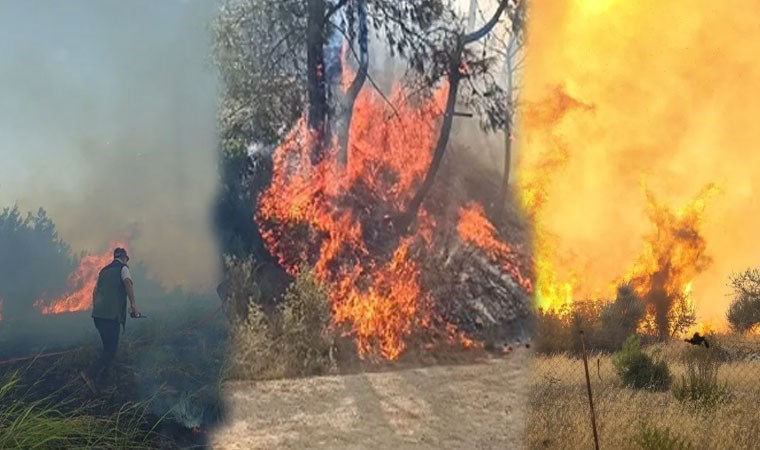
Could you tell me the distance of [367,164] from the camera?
27.7 feet

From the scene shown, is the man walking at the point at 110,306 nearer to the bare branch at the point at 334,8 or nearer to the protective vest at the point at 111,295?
the protective vest at the point at 111,295

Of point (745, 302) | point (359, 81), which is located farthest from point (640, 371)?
point (745, 302)

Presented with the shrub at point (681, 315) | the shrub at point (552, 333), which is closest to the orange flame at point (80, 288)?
the shrub at point (552, 333)

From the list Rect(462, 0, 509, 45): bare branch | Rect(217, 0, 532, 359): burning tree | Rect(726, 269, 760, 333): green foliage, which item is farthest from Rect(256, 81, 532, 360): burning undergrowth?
Rect(726, 269, 760, 333): green foliage

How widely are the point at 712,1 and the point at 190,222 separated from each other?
9.15 m

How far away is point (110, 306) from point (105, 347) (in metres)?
0.38

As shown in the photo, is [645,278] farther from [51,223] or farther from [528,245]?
[51,223]

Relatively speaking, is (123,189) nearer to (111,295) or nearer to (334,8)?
(111,295)

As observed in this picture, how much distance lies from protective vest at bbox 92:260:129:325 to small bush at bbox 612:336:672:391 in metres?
6.06

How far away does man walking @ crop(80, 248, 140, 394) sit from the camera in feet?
18.2

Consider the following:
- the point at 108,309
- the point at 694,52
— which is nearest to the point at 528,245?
the point at 694,52

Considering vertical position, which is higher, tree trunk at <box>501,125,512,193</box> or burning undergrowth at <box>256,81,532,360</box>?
tree trunk at <box>501,125,512,193</box>

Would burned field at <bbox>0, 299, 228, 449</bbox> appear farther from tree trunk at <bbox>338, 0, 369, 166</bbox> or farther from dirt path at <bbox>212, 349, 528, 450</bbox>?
tree trunk at <bbox>338, 0, 369, 166</bbox>

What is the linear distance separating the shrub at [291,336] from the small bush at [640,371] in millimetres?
3778
